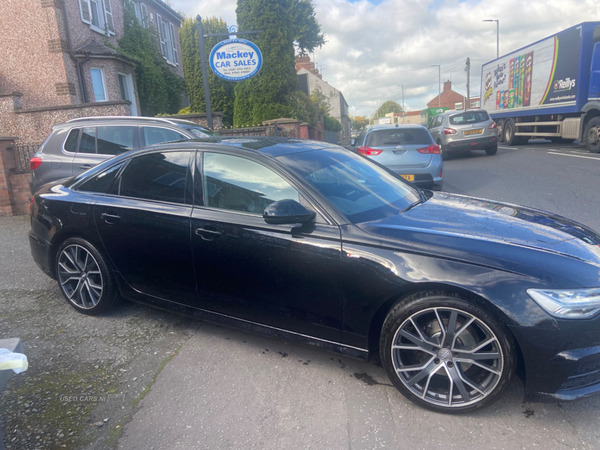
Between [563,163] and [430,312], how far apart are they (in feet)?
38.7

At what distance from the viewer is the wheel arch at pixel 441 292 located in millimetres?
2469

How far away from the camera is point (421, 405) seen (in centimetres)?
271

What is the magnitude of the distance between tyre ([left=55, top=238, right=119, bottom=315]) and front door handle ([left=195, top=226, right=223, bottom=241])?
1.13 m

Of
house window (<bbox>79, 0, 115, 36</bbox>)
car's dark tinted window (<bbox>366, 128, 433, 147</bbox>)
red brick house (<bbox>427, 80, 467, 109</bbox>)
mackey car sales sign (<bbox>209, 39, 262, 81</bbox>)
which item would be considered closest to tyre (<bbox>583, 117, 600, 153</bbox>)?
car's dark tinted window (<bbox>366, 128, 433, 147</bbox>)

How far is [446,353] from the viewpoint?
2.67 metres

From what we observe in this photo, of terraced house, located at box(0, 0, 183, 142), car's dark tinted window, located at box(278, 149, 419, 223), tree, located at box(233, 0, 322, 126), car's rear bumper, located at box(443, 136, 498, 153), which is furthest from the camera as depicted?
tree, located at box(233, 0, 322, 126)

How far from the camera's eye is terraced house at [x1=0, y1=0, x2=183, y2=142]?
41.8ft

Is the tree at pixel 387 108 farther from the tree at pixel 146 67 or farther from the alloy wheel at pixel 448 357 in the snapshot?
the alloy wheel at pixel 448 357

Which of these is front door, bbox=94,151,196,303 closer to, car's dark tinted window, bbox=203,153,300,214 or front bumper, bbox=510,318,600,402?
car's dark tinted window, bbox=203,153,300,214

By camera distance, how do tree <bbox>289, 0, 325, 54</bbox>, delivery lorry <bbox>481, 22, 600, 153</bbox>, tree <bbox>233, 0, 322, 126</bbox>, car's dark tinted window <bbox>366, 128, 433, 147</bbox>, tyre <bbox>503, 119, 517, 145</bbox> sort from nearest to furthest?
1. car's dark tinted window <bbox>366, 128, 433, 147</bbox>
2. delivery lorry <bbox>481, 22, 600, 153</bbox>
3. tree <bbox>233, 0, 322, 126</bbox>
4. tyre <bbox>503, 119, 517, 145</bbox>
5. tree <bbox>289, 0, 325, 54</bbox>

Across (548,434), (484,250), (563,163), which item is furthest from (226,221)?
(563,163)

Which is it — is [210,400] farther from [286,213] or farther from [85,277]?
[85,277]

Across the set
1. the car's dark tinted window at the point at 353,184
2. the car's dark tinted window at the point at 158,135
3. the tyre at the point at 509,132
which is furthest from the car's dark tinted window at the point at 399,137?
the tyre at the point at 509,132

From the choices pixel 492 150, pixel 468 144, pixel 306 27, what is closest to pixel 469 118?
pixel 468 144
